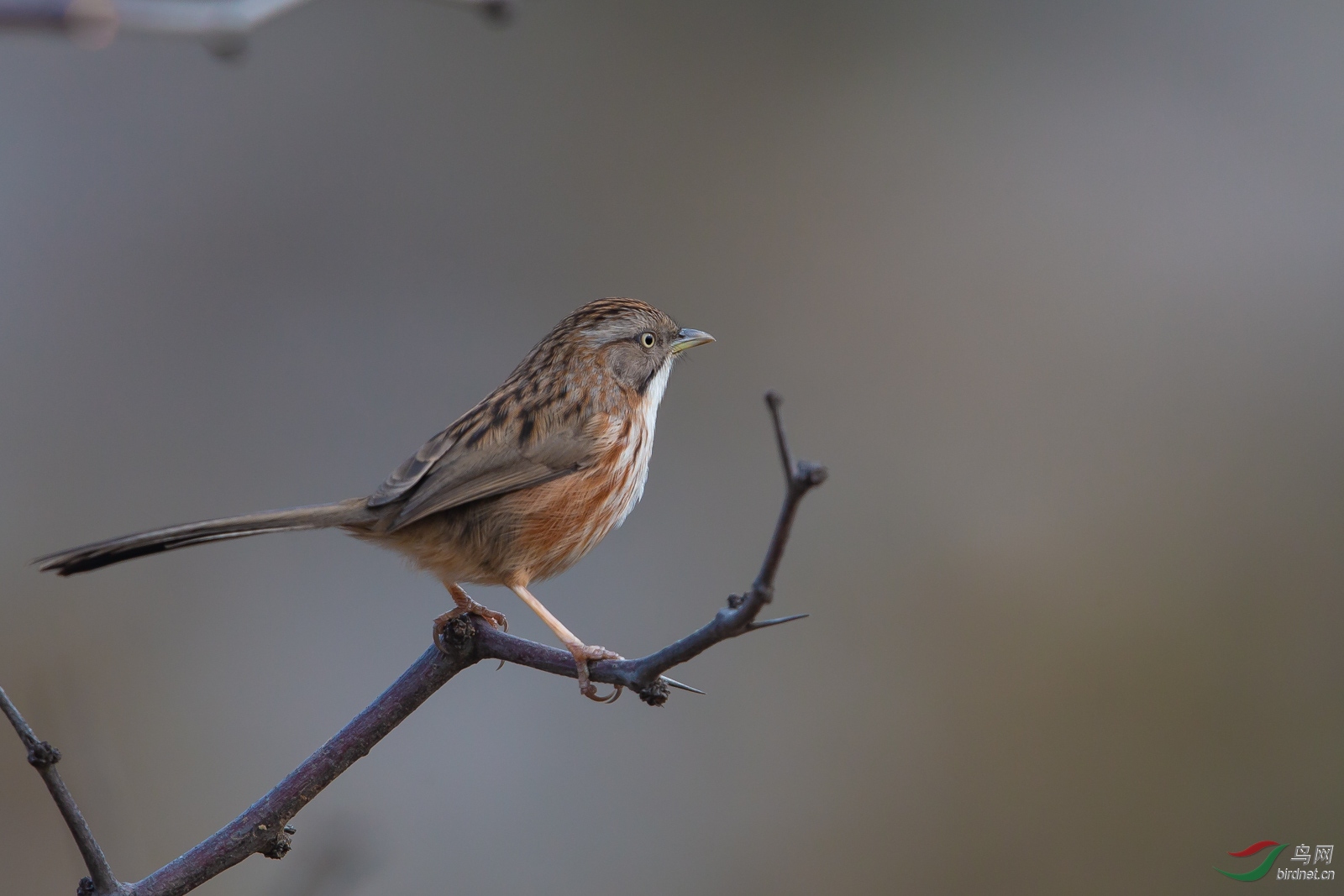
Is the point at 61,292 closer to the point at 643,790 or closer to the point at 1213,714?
the point at 643,790

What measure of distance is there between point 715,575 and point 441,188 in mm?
3808

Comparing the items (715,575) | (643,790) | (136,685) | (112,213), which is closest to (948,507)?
(715,575)

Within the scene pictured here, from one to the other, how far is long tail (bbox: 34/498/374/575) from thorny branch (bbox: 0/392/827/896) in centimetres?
66

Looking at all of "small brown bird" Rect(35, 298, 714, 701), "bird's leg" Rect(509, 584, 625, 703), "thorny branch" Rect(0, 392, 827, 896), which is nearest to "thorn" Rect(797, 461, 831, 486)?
"thorny branch" Rect(0, 392, 827, 896)

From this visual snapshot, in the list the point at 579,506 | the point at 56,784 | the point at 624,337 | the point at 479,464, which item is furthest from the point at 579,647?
the point at 624,337

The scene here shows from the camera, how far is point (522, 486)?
3807 mm

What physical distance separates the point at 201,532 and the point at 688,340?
234 centimetres

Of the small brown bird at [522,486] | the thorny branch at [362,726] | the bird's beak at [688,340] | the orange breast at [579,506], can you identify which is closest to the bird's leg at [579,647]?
the small brown bird at [522,486]

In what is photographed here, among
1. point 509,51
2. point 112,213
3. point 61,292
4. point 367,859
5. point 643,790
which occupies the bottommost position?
point 643,790

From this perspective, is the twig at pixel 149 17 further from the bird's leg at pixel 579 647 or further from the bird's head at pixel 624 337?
the bird's head at pixel 624 337

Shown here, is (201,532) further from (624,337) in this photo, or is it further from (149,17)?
(624,337)

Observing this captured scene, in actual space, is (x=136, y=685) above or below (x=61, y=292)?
below

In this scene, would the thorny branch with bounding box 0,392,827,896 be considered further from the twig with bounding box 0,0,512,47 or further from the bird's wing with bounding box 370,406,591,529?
the twig with bounding box 0,0,512,47

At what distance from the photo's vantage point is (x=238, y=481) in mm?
7293
